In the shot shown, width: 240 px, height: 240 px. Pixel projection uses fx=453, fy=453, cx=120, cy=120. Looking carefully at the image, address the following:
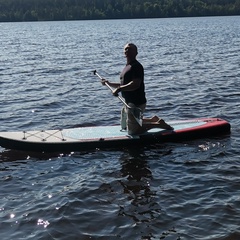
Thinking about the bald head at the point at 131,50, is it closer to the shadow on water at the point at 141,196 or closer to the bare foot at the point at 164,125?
the bare foot at the point at 164,125

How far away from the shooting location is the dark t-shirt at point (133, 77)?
436 inches

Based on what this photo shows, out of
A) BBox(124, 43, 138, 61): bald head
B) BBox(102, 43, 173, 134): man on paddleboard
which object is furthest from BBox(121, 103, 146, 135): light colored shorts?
BBox(124, 43, 138, 61): bald head

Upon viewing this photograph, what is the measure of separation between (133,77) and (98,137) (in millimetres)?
2006

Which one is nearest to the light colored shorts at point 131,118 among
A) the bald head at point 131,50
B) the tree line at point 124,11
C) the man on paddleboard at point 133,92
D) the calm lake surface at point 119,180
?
the man on paddleboard at point 133,92

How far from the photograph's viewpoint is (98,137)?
1209 centimetres

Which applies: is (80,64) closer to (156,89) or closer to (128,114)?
(156,89)

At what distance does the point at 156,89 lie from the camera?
20.9 metres

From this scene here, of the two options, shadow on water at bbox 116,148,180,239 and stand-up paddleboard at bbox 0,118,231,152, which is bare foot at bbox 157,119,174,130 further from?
shadow on water at bbox 116,148,180,239

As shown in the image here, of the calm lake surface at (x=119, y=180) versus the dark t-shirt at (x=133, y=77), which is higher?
the dark t-shirt at (x=133, y=77)

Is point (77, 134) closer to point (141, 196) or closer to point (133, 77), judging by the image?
point (133, 77)

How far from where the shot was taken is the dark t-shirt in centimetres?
1109

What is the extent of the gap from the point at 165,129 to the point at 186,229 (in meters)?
4.98

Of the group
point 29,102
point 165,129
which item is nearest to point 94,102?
point 29,102

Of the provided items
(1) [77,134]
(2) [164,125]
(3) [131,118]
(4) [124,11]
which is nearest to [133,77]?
(3) [131,118]
